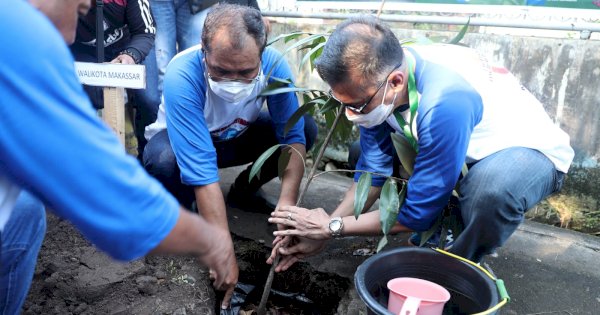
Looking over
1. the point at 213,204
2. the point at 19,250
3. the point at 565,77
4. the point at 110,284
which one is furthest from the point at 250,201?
the point at 565,77

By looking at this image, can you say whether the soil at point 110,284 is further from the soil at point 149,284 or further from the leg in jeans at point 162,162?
the leg in jeans at point 162,162

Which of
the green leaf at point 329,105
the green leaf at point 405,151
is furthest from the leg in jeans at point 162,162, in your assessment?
the green leaf at point 405,151

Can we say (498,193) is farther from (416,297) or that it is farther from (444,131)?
(416,297)

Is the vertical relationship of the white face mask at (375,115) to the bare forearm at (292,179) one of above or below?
above

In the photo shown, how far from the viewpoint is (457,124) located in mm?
1613

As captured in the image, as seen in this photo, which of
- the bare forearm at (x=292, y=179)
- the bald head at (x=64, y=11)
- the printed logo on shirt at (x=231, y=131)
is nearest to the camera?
the bald head at (x=64, y=11)

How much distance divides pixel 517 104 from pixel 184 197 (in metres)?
1.61

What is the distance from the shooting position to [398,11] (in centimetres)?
333

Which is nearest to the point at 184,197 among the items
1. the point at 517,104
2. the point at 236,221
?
the point at 236,221

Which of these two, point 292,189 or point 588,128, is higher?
point 588,128

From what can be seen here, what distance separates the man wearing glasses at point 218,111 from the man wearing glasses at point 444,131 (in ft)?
1.14

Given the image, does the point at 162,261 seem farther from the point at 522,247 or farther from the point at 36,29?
the point at 522,247

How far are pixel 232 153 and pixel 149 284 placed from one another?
86cm

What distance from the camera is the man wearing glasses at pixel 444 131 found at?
1.65 meters
